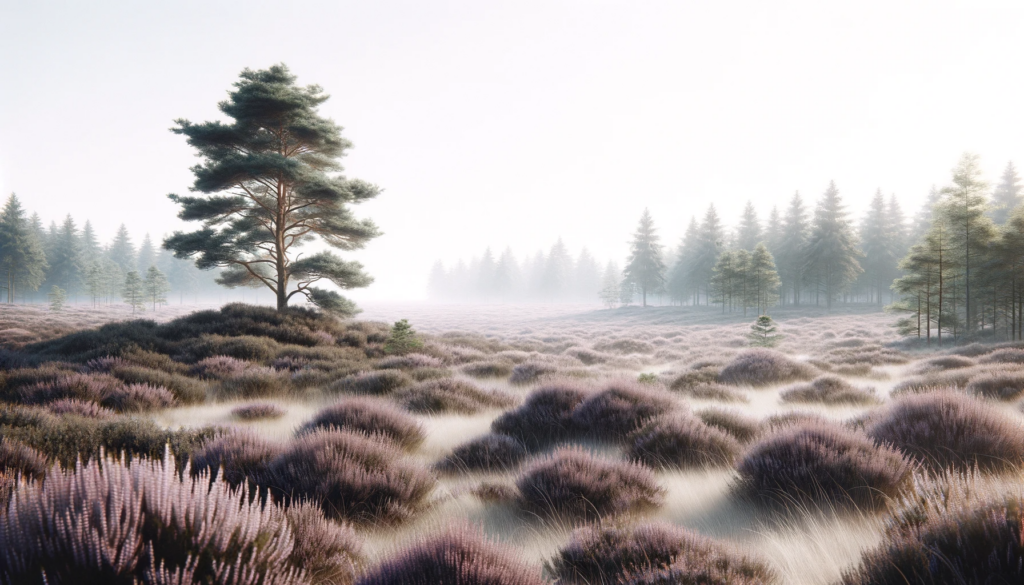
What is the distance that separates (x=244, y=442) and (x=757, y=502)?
437 centimetres

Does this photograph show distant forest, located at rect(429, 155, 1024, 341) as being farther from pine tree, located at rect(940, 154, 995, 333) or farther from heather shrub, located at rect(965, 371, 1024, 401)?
heather shrub, located at rect(965, 371, 1024, 401)

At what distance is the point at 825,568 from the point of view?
2.30 meters

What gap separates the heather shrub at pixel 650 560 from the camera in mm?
1944

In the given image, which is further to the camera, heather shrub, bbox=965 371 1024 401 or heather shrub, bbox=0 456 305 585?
heather shrub, bbox=965 371 1024 401

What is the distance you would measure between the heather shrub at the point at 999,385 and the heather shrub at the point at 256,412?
1099cm

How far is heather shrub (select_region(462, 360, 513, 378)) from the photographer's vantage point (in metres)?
11.3

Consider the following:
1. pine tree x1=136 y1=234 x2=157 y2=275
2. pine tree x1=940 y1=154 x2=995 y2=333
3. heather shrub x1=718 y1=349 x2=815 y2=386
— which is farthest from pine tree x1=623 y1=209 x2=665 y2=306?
pine tree x1=136 y1=234 x2=157 y2=275

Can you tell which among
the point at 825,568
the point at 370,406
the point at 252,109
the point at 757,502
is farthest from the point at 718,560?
the point at 252,109

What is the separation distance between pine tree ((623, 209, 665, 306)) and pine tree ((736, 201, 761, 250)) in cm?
1066

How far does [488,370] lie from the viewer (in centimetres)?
1156

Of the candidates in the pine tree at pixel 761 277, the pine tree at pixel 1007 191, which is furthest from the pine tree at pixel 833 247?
the pine tree at pixel 1007 191

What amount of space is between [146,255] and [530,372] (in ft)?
325

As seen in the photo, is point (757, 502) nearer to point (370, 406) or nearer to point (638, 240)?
point (370, 406)

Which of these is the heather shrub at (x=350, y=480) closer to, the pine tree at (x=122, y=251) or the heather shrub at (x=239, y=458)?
the heather shrub at (x=239, y=458)
